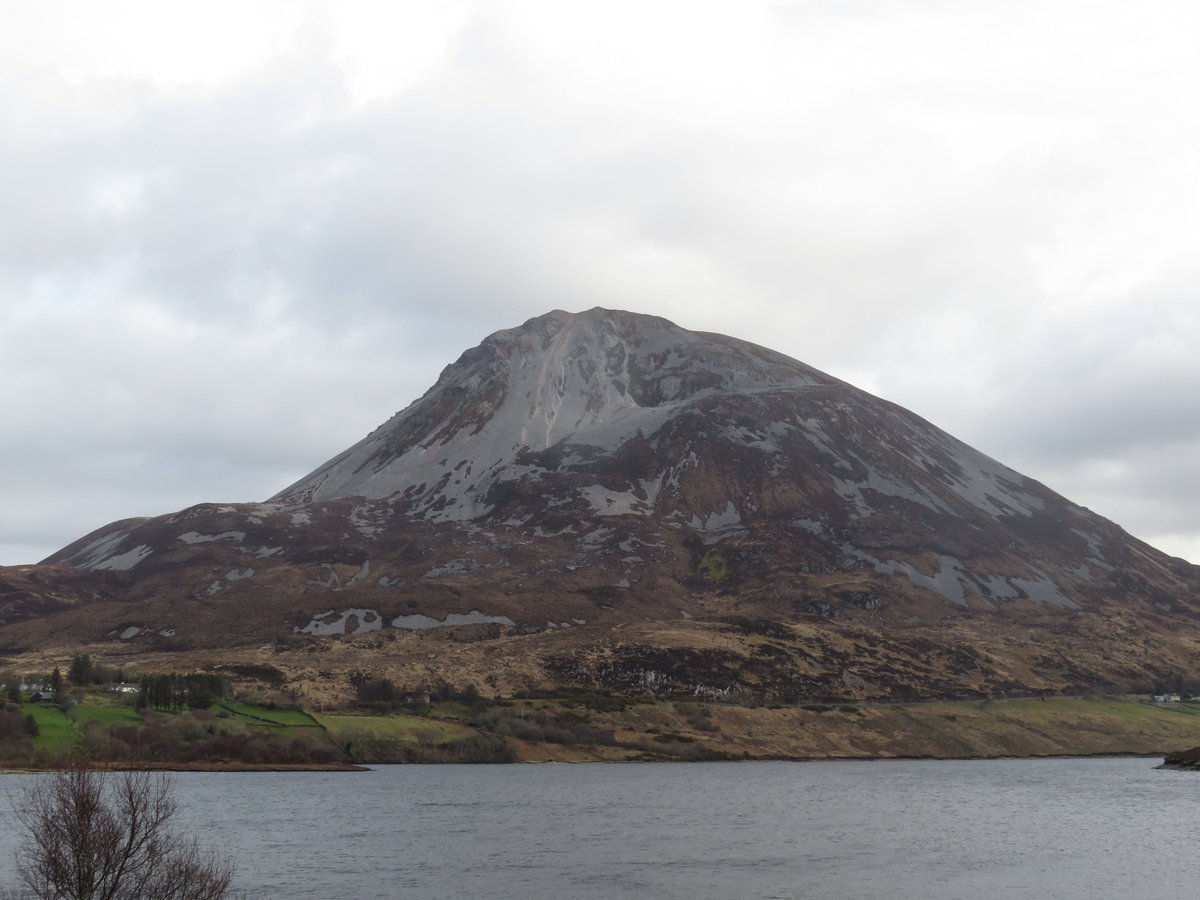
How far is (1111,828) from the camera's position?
315 ft

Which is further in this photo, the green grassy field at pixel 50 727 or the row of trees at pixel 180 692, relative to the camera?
the row of trees at pixel 180 692

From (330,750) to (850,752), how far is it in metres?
81.0

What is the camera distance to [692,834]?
295ft

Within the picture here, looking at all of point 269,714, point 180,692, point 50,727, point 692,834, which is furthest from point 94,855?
point 269,714

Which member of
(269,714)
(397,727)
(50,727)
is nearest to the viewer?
(50,727)

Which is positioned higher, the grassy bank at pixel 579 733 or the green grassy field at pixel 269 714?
the green grassy field at pixel 269 714

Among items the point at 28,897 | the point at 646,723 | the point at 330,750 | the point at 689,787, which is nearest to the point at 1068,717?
the point at 646,723

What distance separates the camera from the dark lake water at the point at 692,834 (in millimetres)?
67250

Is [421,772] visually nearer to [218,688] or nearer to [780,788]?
[218,688]

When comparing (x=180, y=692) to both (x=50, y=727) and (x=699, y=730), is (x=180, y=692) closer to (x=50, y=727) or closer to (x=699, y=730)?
(x=50, y=727)

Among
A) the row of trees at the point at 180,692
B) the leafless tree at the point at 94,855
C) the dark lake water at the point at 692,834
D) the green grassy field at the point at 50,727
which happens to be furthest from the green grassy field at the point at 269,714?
the leafless tree at the point at 94,855

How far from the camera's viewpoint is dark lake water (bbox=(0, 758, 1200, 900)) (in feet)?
221

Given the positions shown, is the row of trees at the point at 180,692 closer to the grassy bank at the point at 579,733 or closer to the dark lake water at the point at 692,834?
the grassy bank at the point at 579,733

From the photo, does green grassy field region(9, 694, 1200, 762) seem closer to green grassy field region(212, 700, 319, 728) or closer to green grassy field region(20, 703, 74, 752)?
green grassy field region(212, 700, 319, 728)
